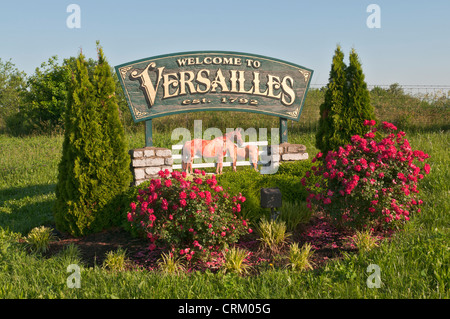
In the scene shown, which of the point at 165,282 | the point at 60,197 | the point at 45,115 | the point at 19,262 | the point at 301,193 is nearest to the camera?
the point at 165,282

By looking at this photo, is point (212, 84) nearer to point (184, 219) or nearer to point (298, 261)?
point (184, 219)

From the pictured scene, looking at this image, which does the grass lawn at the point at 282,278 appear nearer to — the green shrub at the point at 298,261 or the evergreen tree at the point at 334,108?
the green shrub at the point at 298,261

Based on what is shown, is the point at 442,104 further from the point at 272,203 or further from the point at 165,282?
the point at 165,282

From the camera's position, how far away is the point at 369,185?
605 centimetres

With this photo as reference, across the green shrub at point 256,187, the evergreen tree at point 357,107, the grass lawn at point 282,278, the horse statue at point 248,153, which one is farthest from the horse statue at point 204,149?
the grass lawn at point 282,278

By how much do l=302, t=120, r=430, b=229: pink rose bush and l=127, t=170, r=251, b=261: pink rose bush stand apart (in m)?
1.71

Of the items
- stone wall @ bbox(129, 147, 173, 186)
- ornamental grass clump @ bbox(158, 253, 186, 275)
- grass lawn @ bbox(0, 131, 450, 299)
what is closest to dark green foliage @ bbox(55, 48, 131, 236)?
stone wall @ bbox(129, 147, 173, 186)

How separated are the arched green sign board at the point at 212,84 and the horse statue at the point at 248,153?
32.0 inches

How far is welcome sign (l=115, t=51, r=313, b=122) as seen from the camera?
866 cm

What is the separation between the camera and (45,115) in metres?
25.0

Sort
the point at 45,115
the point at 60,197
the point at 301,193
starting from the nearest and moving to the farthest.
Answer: the point at 60,197 → the point at 301,193 → the point at 45,115
